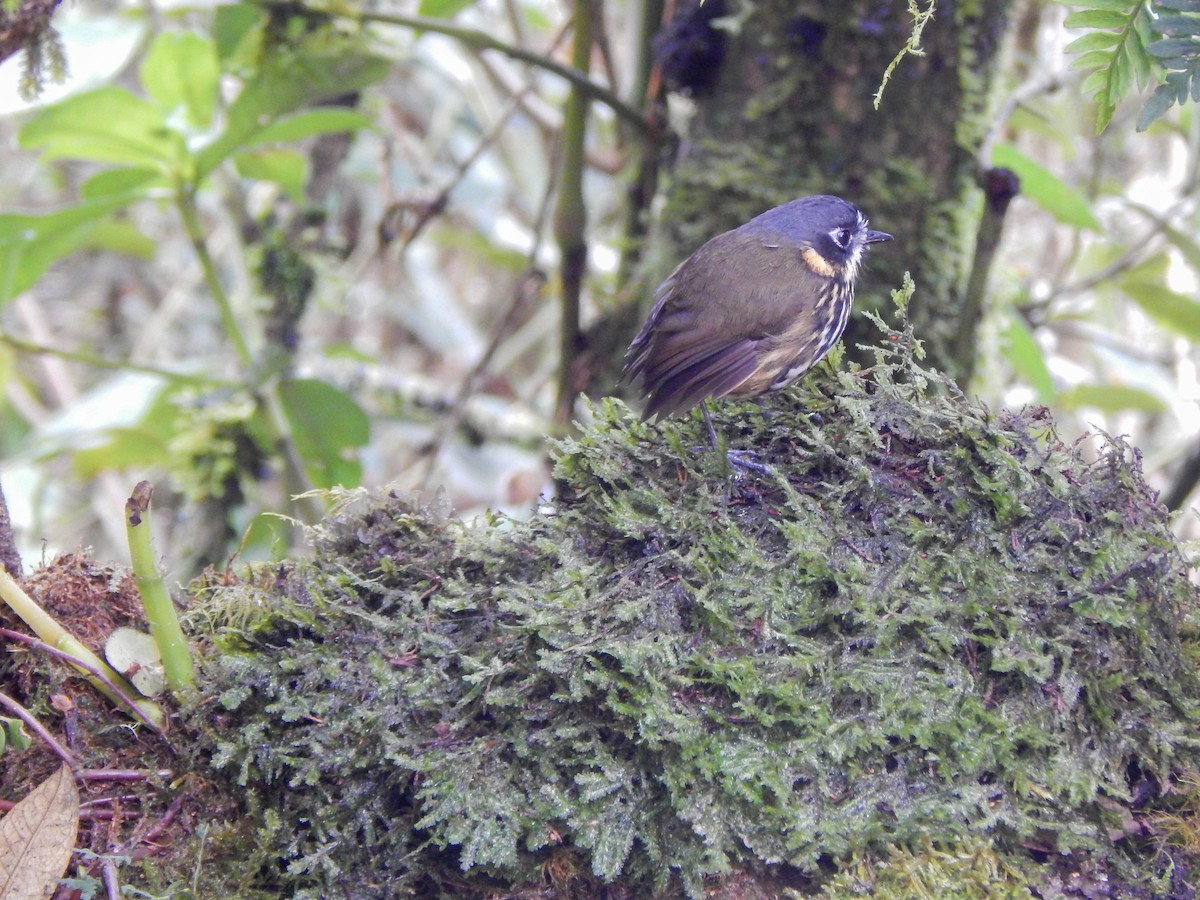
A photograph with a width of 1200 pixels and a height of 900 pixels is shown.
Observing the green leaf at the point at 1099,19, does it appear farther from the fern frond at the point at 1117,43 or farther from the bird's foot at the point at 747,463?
the bird's foot at the point at 747,463

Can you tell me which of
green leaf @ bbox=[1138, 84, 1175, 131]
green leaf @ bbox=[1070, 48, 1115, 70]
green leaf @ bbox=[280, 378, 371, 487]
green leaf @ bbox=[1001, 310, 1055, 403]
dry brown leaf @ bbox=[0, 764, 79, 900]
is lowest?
green leaf @ bbox=[280, 378, 371, 487]

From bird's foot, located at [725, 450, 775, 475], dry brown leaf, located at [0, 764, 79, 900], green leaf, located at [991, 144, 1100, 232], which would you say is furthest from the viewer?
green leaf, located at [991, 144, 1100, 232]

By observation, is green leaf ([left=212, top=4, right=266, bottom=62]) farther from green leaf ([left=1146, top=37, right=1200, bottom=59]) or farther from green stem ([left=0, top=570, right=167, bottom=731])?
green leaf ([left=1146, top=37, right=1200, bottom=59])

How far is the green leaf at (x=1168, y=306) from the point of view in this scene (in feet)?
10.1

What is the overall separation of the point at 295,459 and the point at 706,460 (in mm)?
1864

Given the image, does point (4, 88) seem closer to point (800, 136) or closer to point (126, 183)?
point (126, 183)

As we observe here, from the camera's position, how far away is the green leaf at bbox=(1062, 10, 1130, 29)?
138 centimetres

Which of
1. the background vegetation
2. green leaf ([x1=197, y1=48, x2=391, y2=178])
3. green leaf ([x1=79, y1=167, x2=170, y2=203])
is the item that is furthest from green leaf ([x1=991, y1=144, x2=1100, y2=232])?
green leaf ([x1=79, y1=167, x2=170, y2=203])

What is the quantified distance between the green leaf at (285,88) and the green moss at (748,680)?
1497 millimetres

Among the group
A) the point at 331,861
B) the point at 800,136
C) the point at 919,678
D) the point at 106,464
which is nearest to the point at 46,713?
the point at 331,861

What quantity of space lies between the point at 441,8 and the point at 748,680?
2131mm

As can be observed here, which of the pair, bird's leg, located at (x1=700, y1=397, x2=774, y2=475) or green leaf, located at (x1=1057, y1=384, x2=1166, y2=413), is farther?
green leaf, located at (x1=1057, y1=384, x2=1166, y2=413)

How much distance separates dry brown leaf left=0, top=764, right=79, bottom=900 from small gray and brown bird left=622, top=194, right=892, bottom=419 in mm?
1026

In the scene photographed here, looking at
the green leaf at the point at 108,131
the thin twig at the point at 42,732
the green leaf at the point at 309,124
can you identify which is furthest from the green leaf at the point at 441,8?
the thin twig at the point at 42,732
